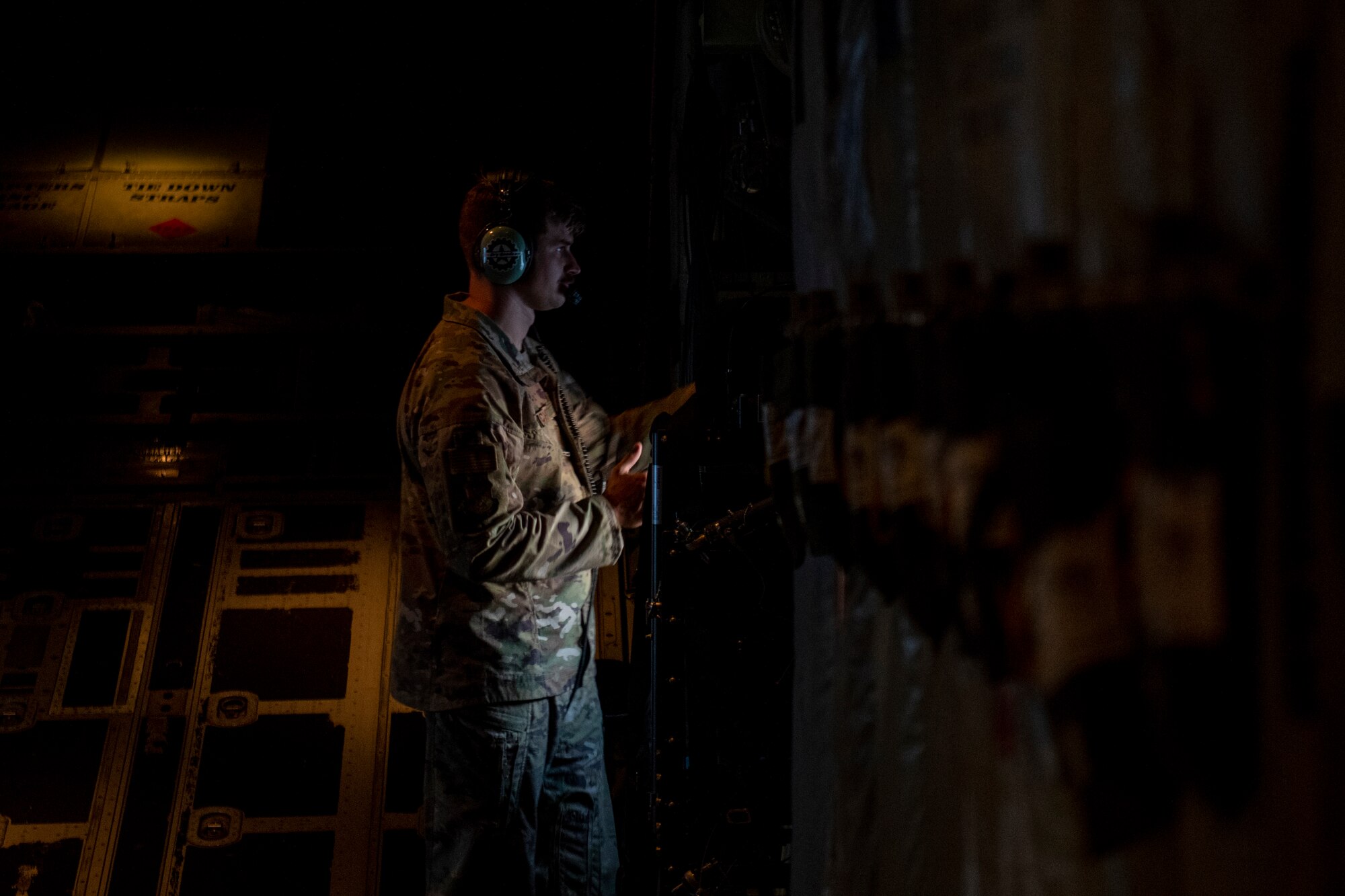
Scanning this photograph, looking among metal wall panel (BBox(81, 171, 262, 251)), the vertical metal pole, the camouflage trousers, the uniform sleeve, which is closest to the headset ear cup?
the uniform sleeve

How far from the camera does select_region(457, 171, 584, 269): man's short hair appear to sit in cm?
204

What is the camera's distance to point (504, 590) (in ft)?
5.69

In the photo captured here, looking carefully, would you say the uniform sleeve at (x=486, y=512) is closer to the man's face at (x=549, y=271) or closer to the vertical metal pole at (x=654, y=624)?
the vertical metal pole at (x=654, y=624)

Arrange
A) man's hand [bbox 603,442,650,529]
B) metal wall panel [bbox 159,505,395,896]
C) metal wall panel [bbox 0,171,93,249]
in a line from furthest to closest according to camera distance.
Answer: metal wall panel [bbox 0,171,93,249]
metal wall panel [bbox 159,505,395,896]
man's hand [bbox 603,442,650,529]

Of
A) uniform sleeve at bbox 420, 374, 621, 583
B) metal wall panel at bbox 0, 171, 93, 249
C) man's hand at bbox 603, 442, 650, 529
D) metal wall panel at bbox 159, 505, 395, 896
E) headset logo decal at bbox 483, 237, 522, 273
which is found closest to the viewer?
uniform sleeve at bbox 420, 374, 621, 583

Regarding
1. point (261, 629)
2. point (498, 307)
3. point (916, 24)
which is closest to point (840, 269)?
point (916, 24)

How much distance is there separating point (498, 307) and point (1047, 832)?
175cm

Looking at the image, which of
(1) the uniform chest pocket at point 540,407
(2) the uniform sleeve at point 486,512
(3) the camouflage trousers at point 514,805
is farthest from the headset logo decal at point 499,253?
(3) the camouflage trousers at point 514,805

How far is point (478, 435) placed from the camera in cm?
166

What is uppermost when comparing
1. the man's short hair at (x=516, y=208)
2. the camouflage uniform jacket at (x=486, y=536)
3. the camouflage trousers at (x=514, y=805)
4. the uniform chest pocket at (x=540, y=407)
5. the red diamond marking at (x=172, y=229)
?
the red diamond marking at (x=172, y=229)

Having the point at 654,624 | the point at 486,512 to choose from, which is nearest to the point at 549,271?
the point at 486,512

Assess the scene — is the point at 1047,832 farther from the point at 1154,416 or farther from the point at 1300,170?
the point at 1300,170

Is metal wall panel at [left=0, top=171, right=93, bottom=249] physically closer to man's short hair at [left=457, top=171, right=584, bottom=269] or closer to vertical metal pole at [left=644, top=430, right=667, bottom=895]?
man's short hair at [left=457, top=171, right=584, bottom=269]

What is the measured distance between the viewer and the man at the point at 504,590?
1.65 metres
